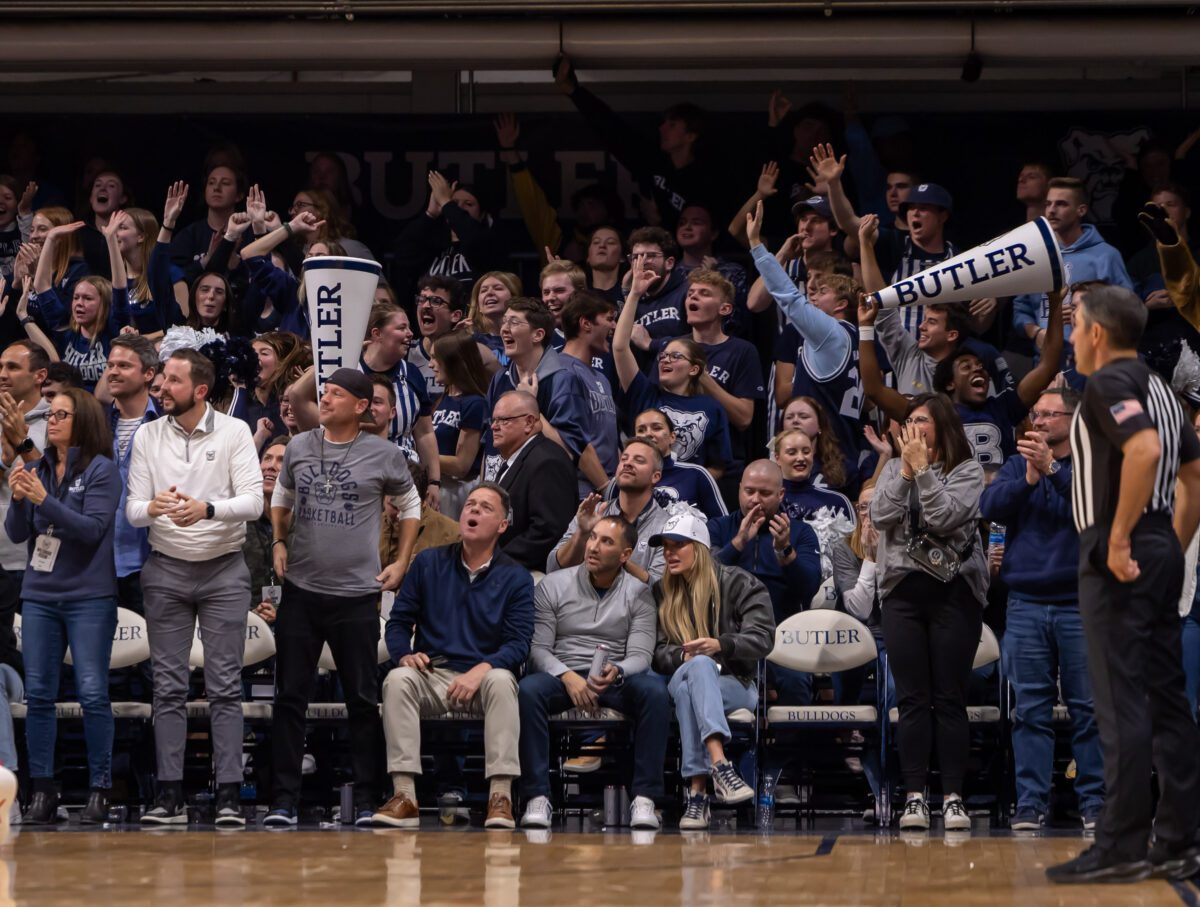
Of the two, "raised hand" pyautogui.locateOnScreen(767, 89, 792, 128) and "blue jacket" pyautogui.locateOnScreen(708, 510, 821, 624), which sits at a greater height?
"raised hand" pyautogui.locateOnScreen(767, 89, 792, 128)

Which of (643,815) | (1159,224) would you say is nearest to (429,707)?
(643,815)

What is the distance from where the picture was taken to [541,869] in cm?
644

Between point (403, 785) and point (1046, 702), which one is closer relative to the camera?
point (1046, 702)

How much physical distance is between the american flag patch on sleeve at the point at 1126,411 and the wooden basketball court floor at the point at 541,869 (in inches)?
58.3

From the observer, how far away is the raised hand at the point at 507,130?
11.6 metres

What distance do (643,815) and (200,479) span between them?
2.42 meters

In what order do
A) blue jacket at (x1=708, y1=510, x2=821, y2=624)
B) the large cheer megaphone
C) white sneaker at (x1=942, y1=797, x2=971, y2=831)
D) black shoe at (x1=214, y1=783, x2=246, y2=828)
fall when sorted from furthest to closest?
blue jacket at (x1=708, y1=510, x2=821, y2=624) < the large cheer megaphone < black shoe at (x1=214, y1=783, x2=246, y2=828) < white sneaker at (x1=942, y1=797, x2=971, y2=831)

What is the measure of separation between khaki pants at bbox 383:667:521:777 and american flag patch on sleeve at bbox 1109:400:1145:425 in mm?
3119

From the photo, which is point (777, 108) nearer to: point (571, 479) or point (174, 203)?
point (571, 479)

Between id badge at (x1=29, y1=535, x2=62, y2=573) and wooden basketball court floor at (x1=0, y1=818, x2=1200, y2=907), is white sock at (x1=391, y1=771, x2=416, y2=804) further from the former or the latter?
id badge at (x1=29, y1=535, x2=62, y2=573)

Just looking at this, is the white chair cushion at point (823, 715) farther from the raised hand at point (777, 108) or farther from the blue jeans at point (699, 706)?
the raised hand at point (777, 108)

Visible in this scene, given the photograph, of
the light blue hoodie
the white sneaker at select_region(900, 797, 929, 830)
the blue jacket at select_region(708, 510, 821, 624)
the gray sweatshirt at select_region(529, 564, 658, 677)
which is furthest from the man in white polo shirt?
the light blue hoodie

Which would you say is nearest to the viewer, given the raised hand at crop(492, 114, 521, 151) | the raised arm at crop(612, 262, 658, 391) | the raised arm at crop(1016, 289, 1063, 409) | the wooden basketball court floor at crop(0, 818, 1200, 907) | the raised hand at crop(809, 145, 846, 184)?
the wooden basketball court floor at crop(0, 818, 1200, 907)

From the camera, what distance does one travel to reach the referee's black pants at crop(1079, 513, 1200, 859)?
581 cm
